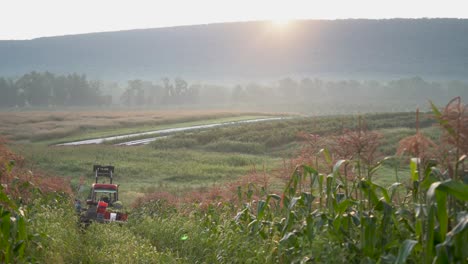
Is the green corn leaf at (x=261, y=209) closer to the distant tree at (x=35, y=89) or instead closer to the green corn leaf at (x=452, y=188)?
the green corn leaf at (x=452, y=188)

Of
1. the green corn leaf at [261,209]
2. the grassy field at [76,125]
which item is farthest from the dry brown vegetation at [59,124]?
the green corn leaf at [261,209]

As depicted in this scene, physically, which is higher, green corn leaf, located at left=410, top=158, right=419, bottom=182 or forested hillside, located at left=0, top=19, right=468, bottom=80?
forested hillside, located at left=0, top=19, right=468, bottom=80

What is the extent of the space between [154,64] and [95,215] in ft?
608

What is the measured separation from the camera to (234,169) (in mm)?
30469

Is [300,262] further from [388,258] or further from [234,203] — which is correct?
[234,203]

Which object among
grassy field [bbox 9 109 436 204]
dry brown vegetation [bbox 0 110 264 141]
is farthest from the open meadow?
dry brown vegetation [bbox 0 110 264 141]

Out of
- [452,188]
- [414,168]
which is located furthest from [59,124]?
[452,188]

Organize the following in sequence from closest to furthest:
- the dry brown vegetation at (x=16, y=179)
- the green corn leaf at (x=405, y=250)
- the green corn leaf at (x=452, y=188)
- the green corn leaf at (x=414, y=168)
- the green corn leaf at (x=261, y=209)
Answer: the green corn leaf at (x=452, y=188)
the green corn leaf at (x=405, y=250)
the green corn leaf at (x=414, y=168)
the green corn leaf at (x=261, y=209)
the dry brown vegetation at (x=16, y=179)

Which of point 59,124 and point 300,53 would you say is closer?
point 59,124

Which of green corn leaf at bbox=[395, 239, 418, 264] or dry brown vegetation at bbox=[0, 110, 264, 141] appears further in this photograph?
dry brown vegetation at bbox=[0, 110, 264, 141]

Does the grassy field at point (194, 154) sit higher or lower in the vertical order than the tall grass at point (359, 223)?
lower

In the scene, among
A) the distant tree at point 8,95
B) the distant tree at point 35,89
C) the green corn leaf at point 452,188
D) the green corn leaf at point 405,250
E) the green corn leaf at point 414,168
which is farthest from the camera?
the distant tree at point 35,89

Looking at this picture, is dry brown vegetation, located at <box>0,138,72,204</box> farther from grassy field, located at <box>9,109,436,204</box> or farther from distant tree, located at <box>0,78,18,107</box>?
distant tree, located at <box>0,78,18,107</box>

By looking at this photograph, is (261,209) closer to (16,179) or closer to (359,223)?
(359,223)
